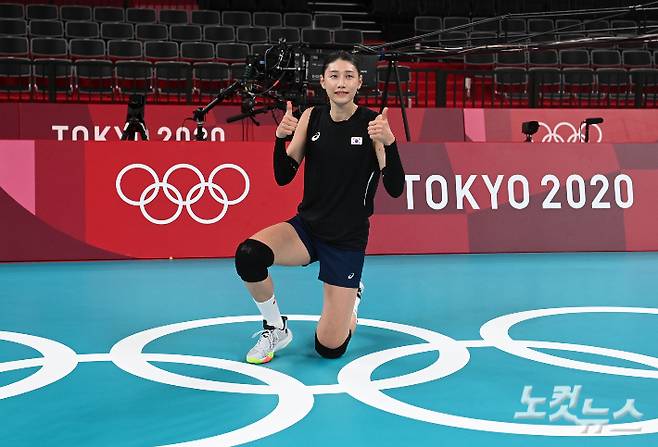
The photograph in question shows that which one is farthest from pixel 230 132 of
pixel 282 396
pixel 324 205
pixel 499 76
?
pixel 282 396

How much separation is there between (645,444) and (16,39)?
561 inches

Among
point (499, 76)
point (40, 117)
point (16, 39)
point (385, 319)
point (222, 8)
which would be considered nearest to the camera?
point (385, 319)

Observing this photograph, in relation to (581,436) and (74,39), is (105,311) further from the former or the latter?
(74,39)

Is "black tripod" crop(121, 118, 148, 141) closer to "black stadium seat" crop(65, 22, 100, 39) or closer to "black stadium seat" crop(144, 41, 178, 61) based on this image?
"black stadium seat" crop(144, 41, 178, 61)

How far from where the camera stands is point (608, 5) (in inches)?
824

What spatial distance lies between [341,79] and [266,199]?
4405 millimetres

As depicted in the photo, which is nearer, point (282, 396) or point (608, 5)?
point (282, 396)

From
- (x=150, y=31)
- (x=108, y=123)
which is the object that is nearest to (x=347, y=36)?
(x=150, y=31)

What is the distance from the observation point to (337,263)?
4445 millimetres

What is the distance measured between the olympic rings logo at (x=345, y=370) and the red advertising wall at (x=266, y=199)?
3.29 meters

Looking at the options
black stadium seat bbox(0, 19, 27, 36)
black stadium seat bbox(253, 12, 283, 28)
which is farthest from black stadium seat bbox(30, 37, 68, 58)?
black stadium seat bbox(253, 12, 283, 28)

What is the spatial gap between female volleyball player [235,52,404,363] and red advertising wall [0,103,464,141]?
7957 millimetres

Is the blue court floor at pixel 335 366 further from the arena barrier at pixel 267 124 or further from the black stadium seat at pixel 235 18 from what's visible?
the black stadium seat at pixel 235 18

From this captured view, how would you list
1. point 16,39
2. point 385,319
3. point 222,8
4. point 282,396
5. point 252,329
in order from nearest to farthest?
point 282,396, point 252,329, point 385,319, point 16,39, point 222,8
